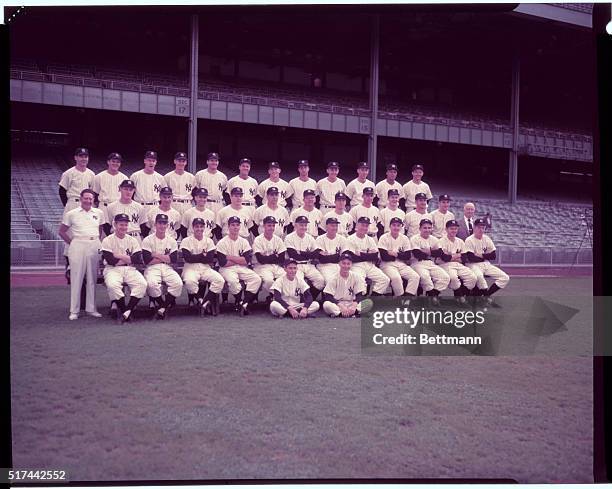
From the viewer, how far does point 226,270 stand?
22.3ft

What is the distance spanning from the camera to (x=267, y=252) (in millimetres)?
7074

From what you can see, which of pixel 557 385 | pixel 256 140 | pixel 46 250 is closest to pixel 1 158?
pixel 557 385

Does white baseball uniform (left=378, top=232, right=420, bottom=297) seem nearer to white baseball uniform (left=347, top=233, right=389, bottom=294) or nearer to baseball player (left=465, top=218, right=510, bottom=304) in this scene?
white baseball uniform (left=347, top=233, right=389, bottom=294)

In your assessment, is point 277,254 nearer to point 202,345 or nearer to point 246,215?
point 246,215

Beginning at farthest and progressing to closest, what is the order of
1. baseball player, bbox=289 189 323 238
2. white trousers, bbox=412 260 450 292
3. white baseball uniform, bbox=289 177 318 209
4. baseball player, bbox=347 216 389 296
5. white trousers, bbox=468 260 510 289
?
white baseball uniform, bbox=289 177 318 209 < baseball player, bbox=289 189 323 238 < baseball player, bbox=347 216 389 296 < white trousers, bbox=468 260 510 289 < white trousers, bbox=412 260 450 292

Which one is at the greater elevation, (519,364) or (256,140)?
(256,140)

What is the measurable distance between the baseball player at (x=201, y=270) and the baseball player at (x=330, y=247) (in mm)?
1440

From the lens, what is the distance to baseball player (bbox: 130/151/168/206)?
7379 mm

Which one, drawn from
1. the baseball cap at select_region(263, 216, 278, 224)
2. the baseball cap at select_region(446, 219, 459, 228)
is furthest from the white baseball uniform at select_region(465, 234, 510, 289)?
the baseball cap at select_region(263, 216, 278, 224)

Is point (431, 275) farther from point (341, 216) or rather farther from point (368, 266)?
point (341, 216)

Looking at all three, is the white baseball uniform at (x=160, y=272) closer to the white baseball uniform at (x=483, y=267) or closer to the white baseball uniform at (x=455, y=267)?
the white baseball uniform at (x=455, y=267)

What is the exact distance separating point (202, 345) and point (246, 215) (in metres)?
2.91

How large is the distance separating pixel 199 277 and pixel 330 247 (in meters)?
1.89

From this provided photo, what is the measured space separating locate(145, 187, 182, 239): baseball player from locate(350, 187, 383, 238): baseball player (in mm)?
2641
